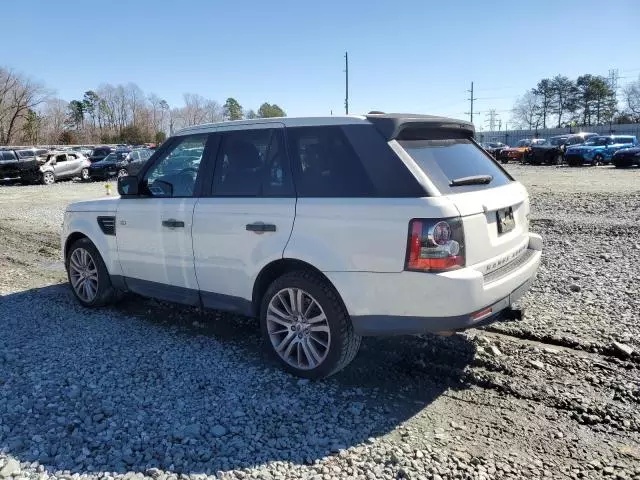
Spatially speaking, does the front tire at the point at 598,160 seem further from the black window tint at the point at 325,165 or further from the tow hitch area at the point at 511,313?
the black window tint at the point at 325,165

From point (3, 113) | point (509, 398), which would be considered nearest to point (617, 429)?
point (509, 398)

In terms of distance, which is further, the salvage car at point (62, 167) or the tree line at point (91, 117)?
the tree line at point (91, 117)

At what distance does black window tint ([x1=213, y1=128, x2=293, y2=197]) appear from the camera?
399 cm

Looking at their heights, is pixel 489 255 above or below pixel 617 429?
above

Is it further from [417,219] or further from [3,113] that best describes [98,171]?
[3,113]

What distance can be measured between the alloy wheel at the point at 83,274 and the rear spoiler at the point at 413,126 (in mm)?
3491

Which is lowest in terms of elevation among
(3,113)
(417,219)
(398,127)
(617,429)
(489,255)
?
(617,429)

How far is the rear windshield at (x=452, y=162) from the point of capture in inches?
138

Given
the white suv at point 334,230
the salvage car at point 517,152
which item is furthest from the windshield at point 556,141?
the white suv at point 334,230

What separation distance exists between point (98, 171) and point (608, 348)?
28566mm

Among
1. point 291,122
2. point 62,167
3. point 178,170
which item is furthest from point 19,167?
point 291,122

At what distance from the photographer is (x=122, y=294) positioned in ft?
19.1

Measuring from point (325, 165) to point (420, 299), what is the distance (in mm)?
1169

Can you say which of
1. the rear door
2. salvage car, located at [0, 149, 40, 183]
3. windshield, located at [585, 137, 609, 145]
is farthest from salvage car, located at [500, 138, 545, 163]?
the rear door
